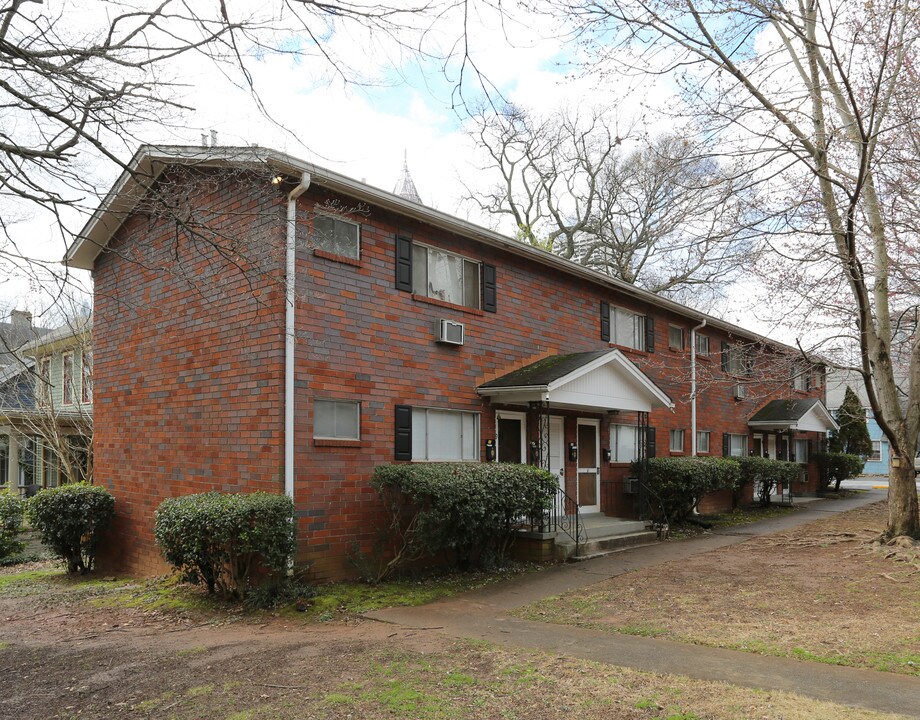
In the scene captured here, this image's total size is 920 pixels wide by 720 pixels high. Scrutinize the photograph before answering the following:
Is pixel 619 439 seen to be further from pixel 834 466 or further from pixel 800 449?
pixel 834 466

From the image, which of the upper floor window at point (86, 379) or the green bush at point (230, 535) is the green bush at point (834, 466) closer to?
the green bush at point (230, 535)

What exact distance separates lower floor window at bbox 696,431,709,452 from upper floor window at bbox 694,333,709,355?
7.36ft

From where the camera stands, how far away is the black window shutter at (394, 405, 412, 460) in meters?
11.0

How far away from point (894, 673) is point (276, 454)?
7.04m

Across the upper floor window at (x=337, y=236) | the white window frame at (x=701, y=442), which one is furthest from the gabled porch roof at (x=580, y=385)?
the white window frame at (x=701, y=442)

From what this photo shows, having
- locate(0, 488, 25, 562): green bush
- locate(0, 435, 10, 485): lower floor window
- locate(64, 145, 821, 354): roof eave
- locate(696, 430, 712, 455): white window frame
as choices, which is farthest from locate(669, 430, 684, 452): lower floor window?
locate(0, 435, 10, 485): lower floor window

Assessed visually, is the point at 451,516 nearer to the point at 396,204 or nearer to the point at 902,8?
the point at 396,204

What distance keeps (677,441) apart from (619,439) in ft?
11.4

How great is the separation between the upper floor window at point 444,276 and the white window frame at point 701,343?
32.1ft

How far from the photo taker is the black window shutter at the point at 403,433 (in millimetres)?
10977

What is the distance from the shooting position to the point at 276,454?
964 centimetres

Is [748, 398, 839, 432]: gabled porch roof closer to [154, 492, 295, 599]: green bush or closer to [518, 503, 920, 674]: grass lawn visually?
[518, 503, 920, 674]: grass lawn

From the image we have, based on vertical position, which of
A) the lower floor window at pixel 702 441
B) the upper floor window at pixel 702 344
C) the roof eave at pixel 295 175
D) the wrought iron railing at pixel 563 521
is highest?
the roof eave at pixel 295 175

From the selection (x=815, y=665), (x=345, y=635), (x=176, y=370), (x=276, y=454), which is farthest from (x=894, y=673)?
(x=176, y=370)
